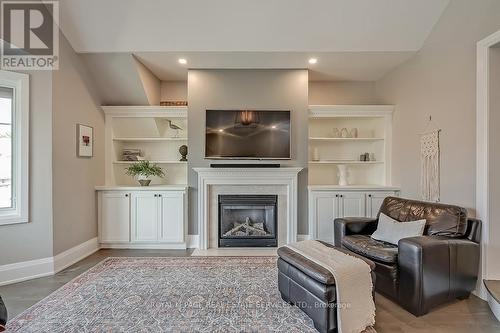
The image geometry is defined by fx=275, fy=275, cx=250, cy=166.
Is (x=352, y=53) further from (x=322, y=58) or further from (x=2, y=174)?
(x=2, y=174)

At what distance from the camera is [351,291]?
2.09 m

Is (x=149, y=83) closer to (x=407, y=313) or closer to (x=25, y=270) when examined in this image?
(x=25, y=270)

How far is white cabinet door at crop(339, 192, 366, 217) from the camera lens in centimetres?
437

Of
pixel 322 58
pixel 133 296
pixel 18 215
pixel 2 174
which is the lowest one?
pixel 133 296

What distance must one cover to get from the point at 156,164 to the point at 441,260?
4.21m

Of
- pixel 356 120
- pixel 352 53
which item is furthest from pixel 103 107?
pixel 356 120

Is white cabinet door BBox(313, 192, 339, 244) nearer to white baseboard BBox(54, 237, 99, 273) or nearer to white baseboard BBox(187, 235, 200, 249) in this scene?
white baseboard BBox(187, 235, 200, 249)

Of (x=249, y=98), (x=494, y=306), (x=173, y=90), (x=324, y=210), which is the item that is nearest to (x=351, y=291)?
(x=494, y=306)

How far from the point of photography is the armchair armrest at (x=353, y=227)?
336 cm

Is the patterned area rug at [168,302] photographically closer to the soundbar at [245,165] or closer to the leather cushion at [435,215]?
the soundbar at [245,165]

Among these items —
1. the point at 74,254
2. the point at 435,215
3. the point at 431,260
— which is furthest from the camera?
the point at 74,254

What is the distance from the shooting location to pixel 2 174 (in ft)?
10.6

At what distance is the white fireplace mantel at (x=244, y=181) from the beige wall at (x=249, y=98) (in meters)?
0.15

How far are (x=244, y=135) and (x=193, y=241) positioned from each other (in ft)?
6.17
